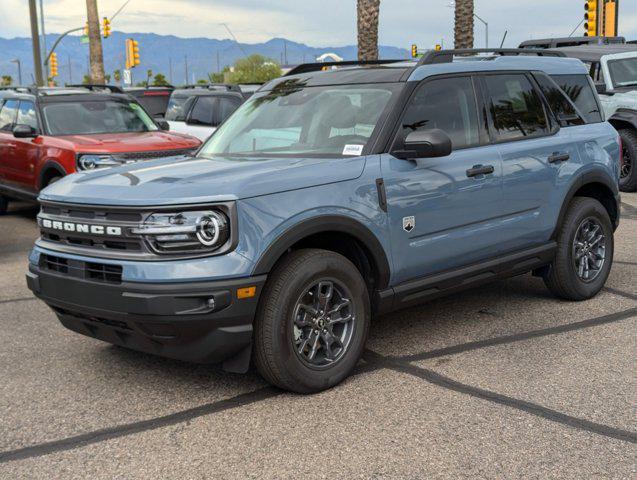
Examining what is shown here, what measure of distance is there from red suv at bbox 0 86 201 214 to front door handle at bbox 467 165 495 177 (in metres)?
5.41

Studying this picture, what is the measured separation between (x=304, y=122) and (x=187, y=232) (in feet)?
5.21

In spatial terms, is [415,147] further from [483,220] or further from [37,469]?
[37,469]

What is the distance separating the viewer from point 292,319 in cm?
433

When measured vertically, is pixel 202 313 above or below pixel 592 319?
above

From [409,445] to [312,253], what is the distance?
1.18 meters

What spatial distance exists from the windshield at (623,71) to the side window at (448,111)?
9397mm

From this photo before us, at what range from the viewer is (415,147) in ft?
15.7

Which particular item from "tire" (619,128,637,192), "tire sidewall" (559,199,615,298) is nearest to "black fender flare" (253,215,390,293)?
"tire sidewall" (559,199,615,298)

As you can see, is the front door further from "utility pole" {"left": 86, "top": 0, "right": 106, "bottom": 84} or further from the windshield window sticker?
"utility pole" {"left": 86, "top": 0, "right": 106, "bottom": 84}

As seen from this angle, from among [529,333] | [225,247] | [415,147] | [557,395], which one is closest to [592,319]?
[529,333]

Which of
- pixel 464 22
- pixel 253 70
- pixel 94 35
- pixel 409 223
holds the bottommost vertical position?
pixel 409 223

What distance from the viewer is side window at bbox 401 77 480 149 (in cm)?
517

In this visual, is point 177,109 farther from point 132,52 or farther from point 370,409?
point 132,52

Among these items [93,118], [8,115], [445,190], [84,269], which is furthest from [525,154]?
[8,115]
